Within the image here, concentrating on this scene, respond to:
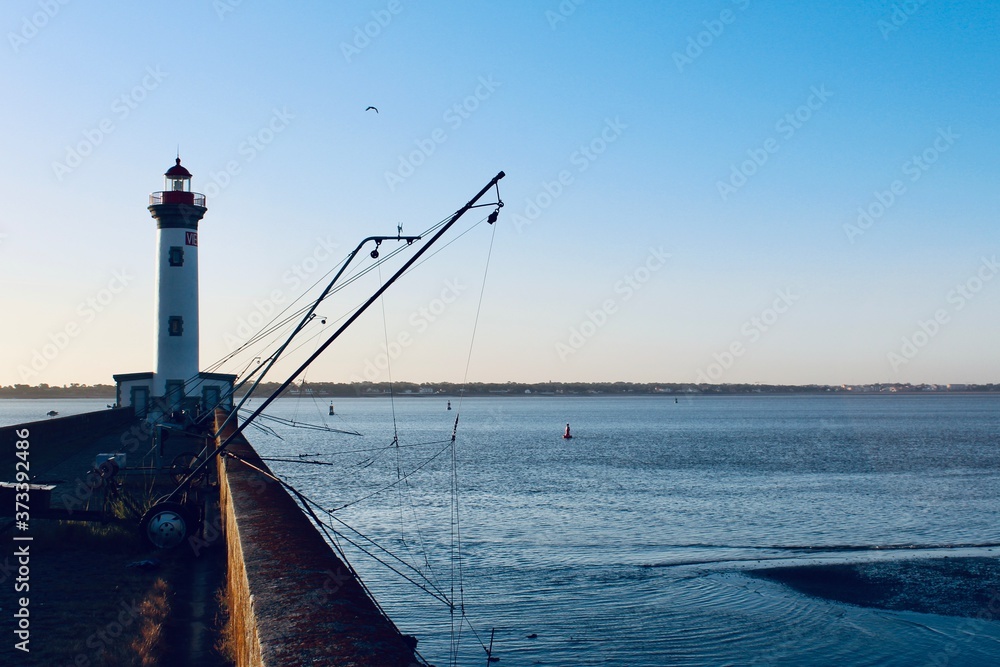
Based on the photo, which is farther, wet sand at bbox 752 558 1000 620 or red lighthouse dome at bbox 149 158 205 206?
red lighthouse dome at bbox 149 158 205 206

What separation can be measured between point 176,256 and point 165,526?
2839cm

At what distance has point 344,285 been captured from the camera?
15.0 meters

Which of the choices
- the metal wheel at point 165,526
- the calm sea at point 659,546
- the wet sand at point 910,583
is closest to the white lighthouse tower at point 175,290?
the calm sea at point 659,546

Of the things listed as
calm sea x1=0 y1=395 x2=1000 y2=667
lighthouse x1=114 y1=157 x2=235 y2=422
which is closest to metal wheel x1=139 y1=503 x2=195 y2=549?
calm sea x1=0 y1=395 x2=1000 y2=667

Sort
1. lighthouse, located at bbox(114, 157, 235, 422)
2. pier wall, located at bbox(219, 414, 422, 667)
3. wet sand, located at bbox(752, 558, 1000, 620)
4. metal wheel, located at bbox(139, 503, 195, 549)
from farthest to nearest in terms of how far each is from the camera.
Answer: lighthouse, located at bbox(114, 157, 235, 422) < wet sand, located at bbox(752, 558, 1000, 620) < metal wheel, located at bbox(139, 503, 195, 549) < pier wall, located at bbox(219, 414, 422, 667)

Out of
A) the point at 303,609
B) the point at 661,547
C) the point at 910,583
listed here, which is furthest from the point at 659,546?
the point at 303,609

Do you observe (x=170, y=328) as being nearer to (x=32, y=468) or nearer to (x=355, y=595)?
(x=32, y=468)

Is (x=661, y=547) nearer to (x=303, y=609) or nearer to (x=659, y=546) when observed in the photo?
(x=659, y=546)

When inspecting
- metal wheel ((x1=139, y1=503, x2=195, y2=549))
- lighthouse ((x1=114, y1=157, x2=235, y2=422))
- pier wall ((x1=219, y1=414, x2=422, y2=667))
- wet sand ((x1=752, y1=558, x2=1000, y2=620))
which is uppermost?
lighthouse ((x1=114, y1=157, x2=235, y2=422))

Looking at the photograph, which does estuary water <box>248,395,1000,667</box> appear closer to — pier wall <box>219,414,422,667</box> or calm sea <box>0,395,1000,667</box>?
calm sea <box>0,395,1000,667</box>

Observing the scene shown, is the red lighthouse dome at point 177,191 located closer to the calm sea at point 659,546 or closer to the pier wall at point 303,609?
the calm sea at point 659,546

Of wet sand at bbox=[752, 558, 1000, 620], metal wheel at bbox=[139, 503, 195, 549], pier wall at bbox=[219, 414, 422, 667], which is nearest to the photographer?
pier wall at bbox=[219, 414, 422, 667]

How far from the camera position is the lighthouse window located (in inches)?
1574

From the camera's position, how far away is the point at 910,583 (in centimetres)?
1897
